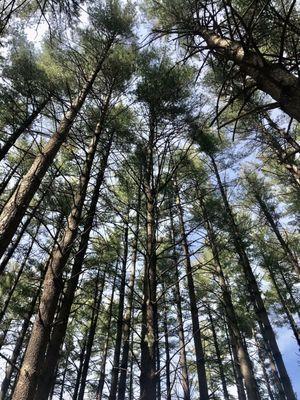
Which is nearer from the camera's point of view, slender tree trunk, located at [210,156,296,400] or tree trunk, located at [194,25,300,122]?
tree trunk, located at [194,25,300,122]

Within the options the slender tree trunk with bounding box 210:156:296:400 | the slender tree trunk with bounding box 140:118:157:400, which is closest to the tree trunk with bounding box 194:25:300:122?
the slender tree trunk with bounding box 140:118:157:400

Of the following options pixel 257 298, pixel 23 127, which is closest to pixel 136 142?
pixel 23 127

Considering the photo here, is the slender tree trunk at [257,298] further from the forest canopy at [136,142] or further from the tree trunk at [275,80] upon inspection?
the tree trunk at [275,80]

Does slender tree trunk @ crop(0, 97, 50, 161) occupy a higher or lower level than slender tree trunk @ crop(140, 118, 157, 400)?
higher

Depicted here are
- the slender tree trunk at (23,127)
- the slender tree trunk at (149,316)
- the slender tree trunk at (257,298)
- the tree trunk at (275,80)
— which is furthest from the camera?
the slender tree trunk at (257,298)

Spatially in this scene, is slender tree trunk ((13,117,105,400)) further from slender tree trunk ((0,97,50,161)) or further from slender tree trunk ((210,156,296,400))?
slender tree trunk ((210,156,296,400))

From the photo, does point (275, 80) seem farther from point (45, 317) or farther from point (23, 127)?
point (23, 127)

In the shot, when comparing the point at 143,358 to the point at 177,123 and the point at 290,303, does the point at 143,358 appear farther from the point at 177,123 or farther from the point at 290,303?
the point at 290,303

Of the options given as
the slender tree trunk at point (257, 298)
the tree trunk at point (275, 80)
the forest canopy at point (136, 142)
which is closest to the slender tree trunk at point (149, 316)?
the forest canopy at point (136, 142)

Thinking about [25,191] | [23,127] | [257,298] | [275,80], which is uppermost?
[257,298]

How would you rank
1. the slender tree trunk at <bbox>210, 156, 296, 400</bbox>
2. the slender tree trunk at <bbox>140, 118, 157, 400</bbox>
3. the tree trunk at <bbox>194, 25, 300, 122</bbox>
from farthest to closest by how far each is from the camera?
the slender tree trunk at <bbox>210, 156, 296, 400</bbox>, the slender tree trunk at <bbox>140, 118, 157, 400</bbox>, the tree trunk at <bbox>194, 25, 300, 122</bbox>

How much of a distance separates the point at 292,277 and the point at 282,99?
16348 mm

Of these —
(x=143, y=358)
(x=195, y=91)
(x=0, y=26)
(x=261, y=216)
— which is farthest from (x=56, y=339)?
(x=261, y=216)

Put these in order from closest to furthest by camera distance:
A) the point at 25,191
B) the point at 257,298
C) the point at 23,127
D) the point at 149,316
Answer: the point at 149,316, the point at 25,191, the point at 23,127, the point at 257,298
